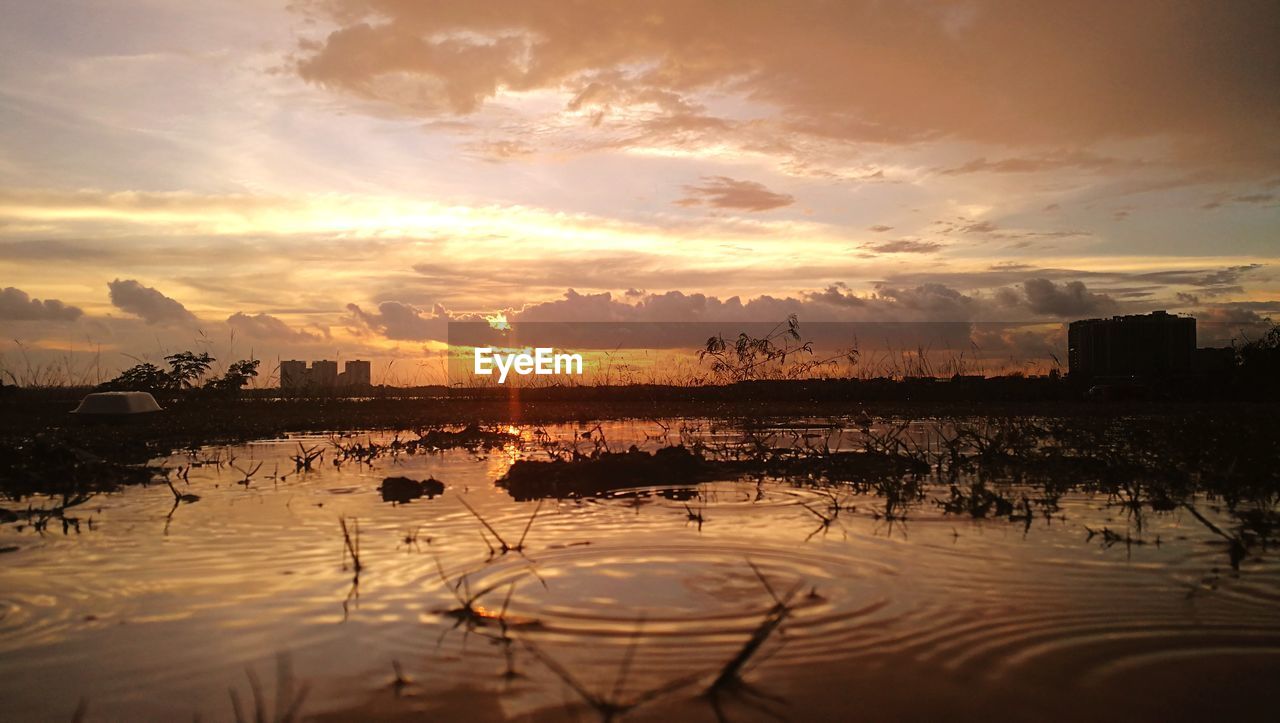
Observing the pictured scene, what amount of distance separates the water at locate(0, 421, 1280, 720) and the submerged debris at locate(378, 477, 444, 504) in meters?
0.94

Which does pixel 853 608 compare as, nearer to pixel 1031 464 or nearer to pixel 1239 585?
pixel 1239 585

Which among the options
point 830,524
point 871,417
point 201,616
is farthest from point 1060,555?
point 871,417

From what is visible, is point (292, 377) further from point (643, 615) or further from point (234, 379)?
point (643, 615)

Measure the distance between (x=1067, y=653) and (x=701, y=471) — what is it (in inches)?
216

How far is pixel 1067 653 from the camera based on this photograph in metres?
3.23

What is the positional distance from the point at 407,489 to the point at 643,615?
170 inches

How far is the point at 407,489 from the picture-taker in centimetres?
750

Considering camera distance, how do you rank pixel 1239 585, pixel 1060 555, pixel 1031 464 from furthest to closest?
1. pixel 1031 464
2. pixel 1060 555
3. pixel 1239 585

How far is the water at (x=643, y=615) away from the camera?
113 inches

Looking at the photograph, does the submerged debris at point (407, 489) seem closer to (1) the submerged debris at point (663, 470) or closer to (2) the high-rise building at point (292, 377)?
(1) the submerged debris at point (663, 470)

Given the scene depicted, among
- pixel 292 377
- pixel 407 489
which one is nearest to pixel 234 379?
pixel 292 377

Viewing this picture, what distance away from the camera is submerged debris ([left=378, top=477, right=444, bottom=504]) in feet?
24.2

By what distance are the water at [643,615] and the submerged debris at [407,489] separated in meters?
0.94

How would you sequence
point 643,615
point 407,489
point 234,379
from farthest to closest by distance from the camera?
point 234,379 → point 407,489 → point 643,615
